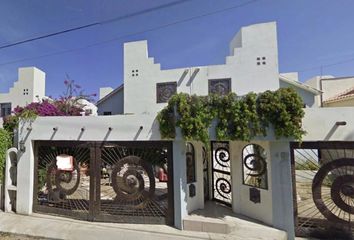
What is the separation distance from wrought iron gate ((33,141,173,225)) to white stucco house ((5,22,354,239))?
4 cm

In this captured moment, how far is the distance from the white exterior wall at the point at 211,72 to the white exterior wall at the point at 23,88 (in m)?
15.3

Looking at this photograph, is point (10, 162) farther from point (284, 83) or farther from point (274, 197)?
point (284, 83)

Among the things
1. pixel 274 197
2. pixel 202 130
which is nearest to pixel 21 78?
pixel 202 130

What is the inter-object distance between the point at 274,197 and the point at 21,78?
3125cm

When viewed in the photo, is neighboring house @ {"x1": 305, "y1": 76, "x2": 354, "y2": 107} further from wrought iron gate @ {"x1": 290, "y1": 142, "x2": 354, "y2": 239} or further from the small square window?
wrought iron gate @ {"x1": 290, "y1": 142, "x2": 354, "y2": 239}

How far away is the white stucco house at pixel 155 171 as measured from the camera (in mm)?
6816

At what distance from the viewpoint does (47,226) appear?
7.75 metres

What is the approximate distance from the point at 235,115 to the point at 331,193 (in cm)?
378

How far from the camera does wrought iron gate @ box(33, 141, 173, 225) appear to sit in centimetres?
802

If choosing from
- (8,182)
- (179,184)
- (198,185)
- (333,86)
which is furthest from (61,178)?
(333,86)

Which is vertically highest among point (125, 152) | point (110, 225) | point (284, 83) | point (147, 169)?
point (284, 83)

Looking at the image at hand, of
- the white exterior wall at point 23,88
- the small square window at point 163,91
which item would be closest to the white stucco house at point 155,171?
the small square window at point 163,91

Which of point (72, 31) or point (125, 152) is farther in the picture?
point (72, 31)

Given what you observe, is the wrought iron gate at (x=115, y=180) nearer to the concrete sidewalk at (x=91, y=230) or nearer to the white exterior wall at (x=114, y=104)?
the concrete sidewalk at (x=91, y=230)
